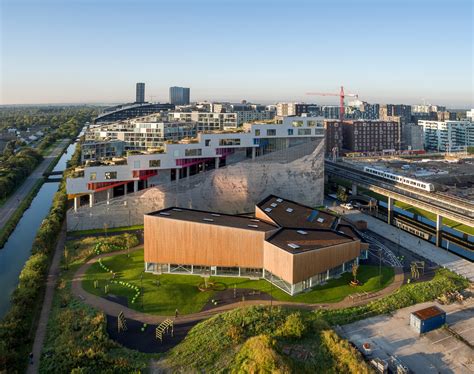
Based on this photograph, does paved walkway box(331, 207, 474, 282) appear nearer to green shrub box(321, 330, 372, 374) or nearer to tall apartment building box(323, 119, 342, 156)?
green shrub box(321, 330, 372, 374)

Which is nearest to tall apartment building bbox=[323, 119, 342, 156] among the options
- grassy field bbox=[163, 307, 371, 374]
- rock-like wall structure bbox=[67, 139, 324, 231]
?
rock-like wall structure bbox=[67, 139, 324, 231]

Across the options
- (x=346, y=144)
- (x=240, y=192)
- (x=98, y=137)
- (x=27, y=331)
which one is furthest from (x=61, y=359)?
(x=346, y=144)

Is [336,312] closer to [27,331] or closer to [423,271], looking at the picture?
[423,271]

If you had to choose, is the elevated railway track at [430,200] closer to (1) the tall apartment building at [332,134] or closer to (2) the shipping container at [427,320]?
(2) the shipping container at [427,320]

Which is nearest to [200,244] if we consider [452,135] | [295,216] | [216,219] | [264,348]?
[216,219]

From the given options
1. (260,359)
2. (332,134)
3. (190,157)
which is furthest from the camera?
(332,134)

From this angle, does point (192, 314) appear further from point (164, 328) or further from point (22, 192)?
point (22, 192)

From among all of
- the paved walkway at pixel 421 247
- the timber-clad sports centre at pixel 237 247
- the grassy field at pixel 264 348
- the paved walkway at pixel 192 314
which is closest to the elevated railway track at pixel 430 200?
the paved walkway at pixel 421 247
